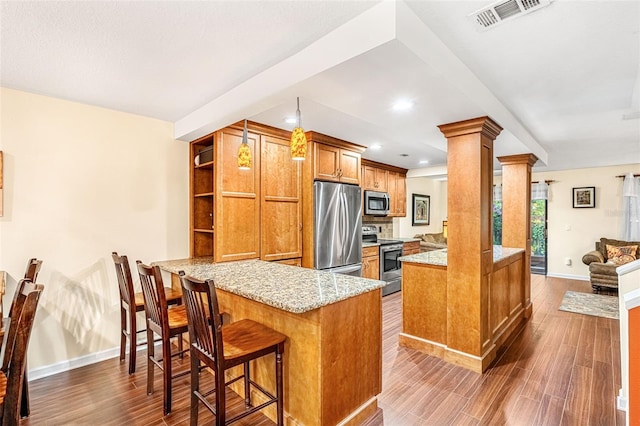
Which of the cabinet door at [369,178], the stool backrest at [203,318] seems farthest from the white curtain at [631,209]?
the stool backrest at [203,318]

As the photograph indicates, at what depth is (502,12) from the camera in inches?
61.5

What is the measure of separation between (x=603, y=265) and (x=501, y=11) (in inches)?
225

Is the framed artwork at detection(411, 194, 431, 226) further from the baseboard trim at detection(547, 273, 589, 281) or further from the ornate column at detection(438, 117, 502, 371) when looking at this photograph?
the ornate column at detection(438, 117, 502, 371)

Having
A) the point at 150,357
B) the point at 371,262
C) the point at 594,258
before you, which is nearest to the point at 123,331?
the point at 150,357

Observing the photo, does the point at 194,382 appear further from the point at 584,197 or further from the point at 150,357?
the point at 584,197

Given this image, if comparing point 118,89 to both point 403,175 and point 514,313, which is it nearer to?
point 514,313

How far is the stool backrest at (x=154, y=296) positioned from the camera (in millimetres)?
2012

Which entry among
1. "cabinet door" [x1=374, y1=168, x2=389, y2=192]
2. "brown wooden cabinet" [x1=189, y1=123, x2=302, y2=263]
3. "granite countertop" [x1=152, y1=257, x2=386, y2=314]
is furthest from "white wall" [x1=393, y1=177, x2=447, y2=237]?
"granite countertop" [x1=152, y1=257, x2=386, y2=314]

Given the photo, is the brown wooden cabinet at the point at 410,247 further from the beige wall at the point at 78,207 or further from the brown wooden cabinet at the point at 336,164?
the beige wall at the point at 78,207

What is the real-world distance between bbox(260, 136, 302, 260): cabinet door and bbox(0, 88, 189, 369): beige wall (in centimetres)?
104

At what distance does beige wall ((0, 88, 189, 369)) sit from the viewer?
2539 mm

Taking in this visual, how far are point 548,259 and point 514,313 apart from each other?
4196mm

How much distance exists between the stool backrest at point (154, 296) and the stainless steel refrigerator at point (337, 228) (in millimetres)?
1838

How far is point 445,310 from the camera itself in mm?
2961
